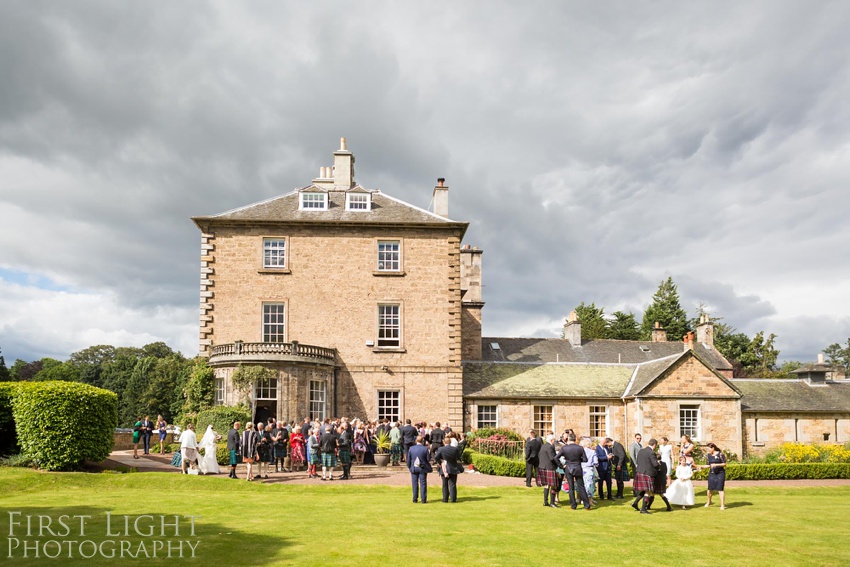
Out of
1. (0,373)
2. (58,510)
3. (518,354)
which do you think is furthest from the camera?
(0,373)

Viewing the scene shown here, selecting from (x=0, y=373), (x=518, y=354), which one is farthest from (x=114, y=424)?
(x=0, y=373)

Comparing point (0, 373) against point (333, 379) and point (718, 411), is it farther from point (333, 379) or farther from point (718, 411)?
point (718, 411)

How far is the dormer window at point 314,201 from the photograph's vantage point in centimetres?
3350

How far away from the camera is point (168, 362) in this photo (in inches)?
2931

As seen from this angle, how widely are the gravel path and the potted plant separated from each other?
1.41 ft

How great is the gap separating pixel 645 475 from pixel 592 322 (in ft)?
188

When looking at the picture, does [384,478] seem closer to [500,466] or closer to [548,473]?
[500,466]

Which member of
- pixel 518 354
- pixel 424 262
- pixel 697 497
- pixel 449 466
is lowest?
pixel 697 497

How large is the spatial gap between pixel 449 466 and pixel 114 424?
12.0 metres

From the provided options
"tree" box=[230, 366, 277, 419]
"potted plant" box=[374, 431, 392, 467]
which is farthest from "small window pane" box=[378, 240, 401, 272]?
"potted plant" box=[374, 431, 392, 467]

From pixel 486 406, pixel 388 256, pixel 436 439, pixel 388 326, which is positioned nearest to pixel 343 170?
pixel 388 256

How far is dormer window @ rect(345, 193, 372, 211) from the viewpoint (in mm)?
33750

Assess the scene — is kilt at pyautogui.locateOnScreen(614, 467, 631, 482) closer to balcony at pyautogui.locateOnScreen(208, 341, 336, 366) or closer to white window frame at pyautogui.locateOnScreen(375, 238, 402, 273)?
balcony at pyautogui.locateOnScreen(208, 341, 336, 366)

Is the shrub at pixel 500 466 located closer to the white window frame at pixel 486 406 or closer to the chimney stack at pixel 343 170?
the white window frame at pixel 486 406
